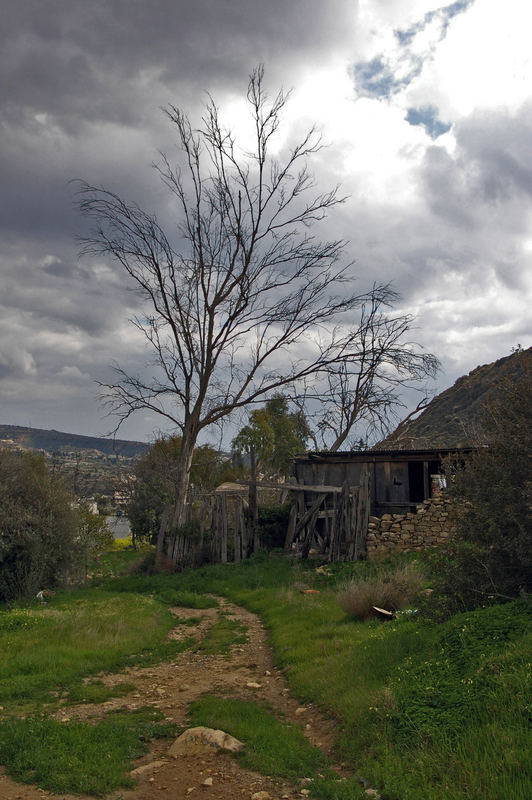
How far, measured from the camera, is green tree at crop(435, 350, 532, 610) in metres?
7.11

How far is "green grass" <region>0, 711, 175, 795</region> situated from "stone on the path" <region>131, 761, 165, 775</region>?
81 mm

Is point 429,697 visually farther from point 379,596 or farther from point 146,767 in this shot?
point 379,596

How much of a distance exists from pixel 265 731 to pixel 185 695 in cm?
A: 181

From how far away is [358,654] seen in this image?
7.41 metres

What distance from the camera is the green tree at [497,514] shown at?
7.11 m

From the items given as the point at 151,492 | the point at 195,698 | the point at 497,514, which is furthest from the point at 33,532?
the point at 151,492

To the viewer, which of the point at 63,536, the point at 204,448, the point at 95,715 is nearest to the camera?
the point at 95,715

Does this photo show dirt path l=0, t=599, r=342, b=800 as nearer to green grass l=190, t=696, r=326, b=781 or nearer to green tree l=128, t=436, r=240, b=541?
green grass l=190, t=696, r=326, b=781

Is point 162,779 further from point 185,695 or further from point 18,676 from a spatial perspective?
point 18,676

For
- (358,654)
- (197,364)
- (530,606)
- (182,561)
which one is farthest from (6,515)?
(530,606)

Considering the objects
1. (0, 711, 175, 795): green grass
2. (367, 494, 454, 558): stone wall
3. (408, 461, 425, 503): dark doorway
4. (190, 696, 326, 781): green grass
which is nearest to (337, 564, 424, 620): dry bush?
(190, 696, 326, 781): green grass

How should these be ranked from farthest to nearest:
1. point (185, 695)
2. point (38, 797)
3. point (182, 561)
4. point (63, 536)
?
point (182, 561), point (63, 536), point (185, 695), point (38, 797)

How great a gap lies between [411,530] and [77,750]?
43.4 feet

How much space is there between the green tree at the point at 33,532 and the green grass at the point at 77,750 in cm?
971
